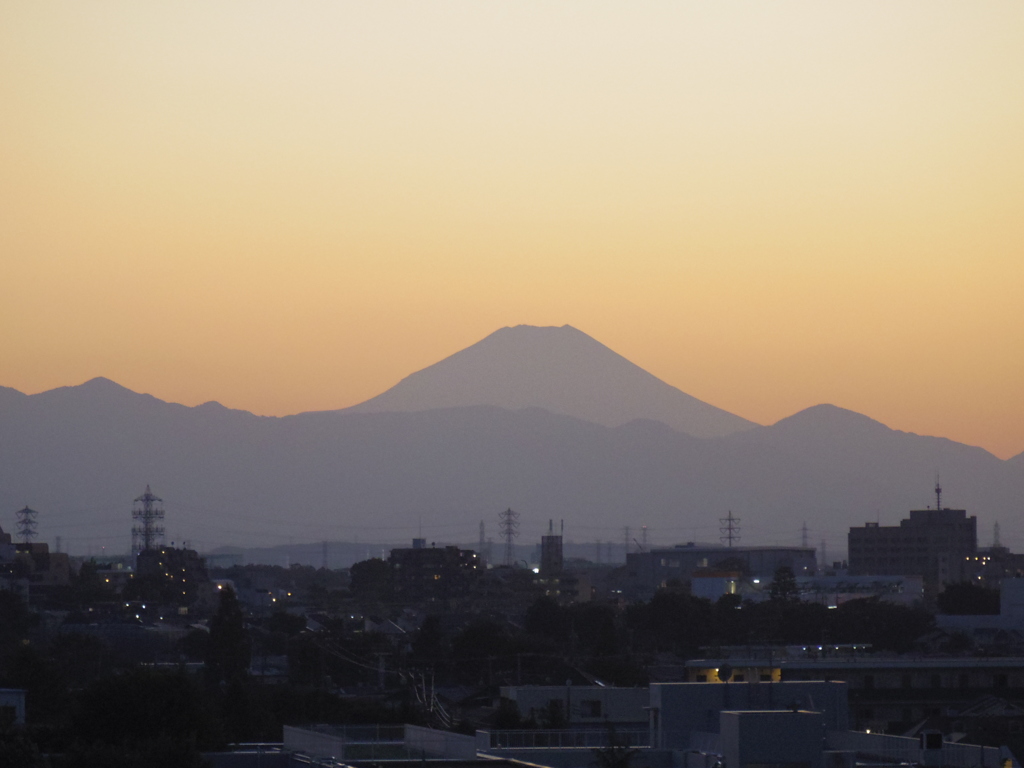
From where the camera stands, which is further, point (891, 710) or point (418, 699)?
point (418, 699)

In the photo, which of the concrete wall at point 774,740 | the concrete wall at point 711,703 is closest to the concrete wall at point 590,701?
the concrete wall at point 711,703

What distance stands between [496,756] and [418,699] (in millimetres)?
23831

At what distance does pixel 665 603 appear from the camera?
73.5 m

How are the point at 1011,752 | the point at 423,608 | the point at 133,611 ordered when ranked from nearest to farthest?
1. the point at 1011,752
2. the point at 133,611
3. the point at 423,608

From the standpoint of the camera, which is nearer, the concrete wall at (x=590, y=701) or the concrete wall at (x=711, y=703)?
the concrete wall at (x=711, y=703)

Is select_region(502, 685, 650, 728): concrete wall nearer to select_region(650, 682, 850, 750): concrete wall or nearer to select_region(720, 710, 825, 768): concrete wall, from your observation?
select_region(650, 682, 850, 750): concrete wall

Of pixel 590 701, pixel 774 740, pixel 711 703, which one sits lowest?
pixel 590 701

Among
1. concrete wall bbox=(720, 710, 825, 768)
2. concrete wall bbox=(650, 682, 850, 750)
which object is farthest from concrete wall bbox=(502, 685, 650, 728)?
concrete wall bbox=(720, 710, 825, 768)

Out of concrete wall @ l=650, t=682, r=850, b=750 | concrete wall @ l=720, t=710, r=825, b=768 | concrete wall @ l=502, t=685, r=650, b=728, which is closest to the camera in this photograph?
concrete wall @ l=720, t=710, r=825, b=768

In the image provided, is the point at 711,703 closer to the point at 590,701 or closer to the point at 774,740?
the point at 774,740

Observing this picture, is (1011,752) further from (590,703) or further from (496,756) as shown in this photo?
(590,703)

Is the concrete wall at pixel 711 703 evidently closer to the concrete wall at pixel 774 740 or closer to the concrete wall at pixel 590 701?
the concrete wall at pixel 774 740

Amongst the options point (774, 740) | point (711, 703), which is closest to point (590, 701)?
point (711, 703)

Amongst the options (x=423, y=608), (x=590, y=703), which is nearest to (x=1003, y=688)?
(x=590, y=703)
